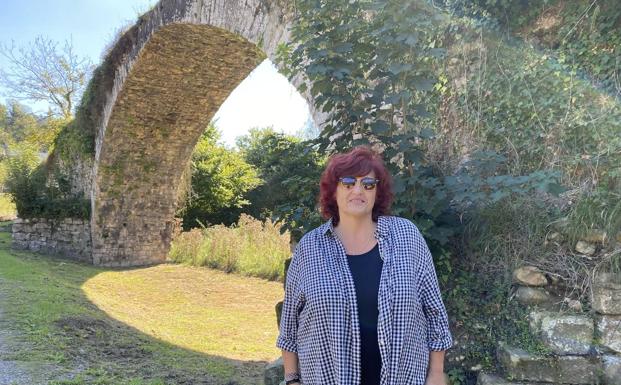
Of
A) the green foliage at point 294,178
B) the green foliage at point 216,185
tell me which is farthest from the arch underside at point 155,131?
the green foliage at point 294,178

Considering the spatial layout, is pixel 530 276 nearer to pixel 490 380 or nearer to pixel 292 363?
pixel 490 380

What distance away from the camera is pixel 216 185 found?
601 inches

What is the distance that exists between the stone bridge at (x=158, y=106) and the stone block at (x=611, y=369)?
448cm

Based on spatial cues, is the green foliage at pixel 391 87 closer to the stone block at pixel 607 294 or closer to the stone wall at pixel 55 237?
the stone block at pixel 607 294

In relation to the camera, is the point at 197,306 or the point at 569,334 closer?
the point at 569,334

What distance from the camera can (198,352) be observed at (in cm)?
523

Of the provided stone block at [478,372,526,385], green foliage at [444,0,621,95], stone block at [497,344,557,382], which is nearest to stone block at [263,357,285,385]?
stone block at [478,372,526,385]

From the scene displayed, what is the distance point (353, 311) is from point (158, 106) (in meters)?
9.41

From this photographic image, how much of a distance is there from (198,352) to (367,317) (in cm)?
401

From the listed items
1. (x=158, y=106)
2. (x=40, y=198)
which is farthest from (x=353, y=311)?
(x=40, y=198)

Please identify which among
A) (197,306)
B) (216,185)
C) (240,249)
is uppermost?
(216,185)

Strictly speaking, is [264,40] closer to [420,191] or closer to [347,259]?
[420,191]

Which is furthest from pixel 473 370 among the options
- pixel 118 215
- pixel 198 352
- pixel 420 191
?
pixel 118 215

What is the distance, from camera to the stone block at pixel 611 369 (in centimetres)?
224
